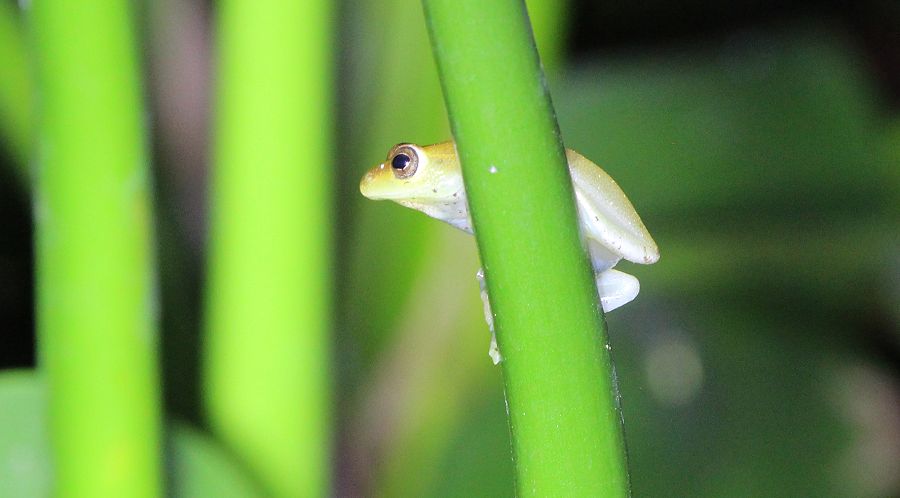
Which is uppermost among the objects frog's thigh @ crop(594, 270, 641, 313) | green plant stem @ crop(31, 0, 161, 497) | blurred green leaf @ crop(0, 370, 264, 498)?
green plant stem @ crop(31, 0, 161, 497)

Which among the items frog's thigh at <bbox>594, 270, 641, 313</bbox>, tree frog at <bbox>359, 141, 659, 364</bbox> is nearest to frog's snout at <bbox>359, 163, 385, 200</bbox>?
tree frog at <bbox>359, 141, 659, 364</bbox>

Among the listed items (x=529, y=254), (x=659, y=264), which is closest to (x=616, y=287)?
(x=529, y=254)

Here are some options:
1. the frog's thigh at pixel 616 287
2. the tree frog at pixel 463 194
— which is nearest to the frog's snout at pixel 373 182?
the tree frog at pixel 463 194

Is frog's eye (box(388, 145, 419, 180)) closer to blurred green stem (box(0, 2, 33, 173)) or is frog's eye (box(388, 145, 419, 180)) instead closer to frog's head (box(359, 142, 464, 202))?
frog's head (box(359, 142, 464, 202))

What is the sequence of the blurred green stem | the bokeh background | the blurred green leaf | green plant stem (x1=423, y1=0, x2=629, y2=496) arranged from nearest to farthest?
1. green plant stem (x1=423, y1=0, x2=629, y2=496)
2. the blurred green leaf
3. the blurred green stem
4. the bokeh background

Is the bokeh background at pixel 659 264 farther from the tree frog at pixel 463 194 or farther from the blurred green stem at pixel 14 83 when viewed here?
the tree frog at pixel 463 194
